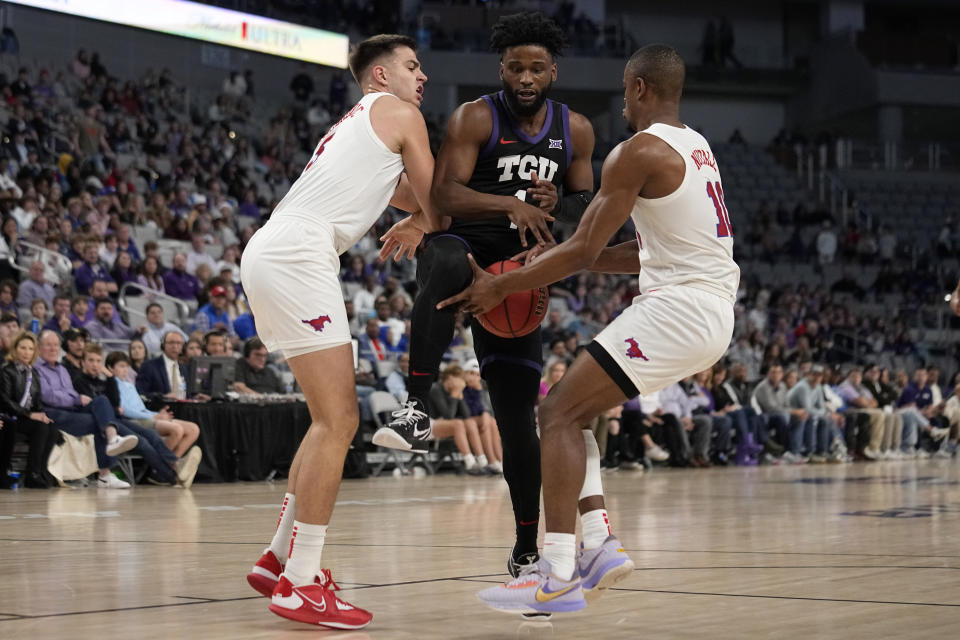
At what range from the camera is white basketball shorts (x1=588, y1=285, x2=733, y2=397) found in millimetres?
3904

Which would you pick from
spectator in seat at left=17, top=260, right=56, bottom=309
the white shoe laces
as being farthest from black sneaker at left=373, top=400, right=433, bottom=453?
spectator in seat at left=17, top=260, right=56, bottom=309

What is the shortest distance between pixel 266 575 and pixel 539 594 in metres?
0.93

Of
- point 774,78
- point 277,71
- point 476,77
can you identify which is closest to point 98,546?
point 277,71

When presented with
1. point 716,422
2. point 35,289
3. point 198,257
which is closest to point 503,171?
point 35,289

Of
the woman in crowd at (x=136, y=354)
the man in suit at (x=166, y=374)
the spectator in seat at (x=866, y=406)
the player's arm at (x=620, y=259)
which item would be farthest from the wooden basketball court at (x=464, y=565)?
the spectator in seat at (x=866, y=406)

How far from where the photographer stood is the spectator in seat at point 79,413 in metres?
10.3

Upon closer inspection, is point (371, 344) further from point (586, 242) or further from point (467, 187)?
point (586, 242)

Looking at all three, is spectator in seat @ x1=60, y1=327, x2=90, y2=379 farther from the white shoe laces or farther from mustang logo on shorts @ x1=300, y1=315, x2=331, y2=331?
mustang logo on shorts @ x1=300, y1=315, x2=331, y2=331

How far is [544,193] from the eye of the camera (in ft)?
14.8

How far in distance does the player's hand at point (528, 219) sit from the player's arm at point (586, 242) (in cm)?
27

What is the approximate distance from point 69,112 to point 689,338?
16385mm

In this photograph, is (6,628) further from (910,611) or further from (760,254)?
(760,254)

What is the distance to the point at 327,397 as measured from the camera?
396cm

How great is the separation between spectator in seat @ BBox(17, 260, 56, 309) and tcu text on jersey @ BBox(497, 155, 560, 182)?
8893 mm
